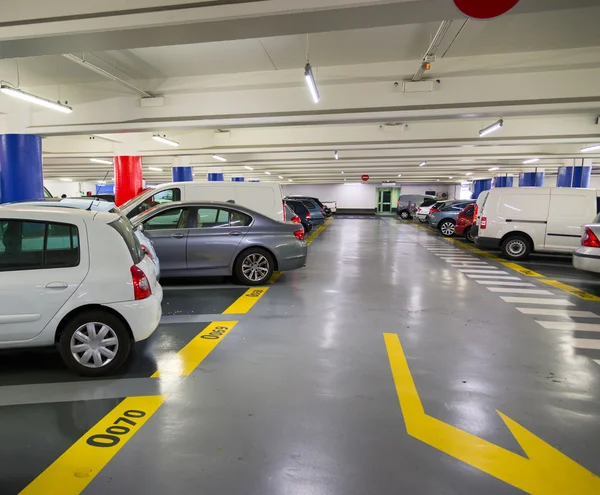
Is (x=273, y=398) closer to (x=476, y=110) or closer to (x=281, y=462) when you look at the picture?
(x=281, y=462)

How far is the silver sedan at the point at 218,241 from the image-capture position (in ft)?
21.9

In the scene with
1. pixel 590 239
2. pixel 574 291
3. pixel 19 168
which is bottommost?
pixel 574 291

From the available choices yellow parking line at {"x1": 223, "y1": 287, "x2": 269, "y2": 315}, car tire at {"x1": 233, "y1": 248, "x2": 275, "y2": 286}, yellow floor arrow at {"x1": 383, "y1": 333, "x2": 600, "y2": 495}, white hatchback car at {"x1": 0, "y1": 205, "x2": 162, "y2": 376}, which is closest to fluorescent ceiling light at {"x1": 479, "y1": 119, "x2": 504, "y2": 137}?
car tire at {"x1": 233, "y1": 248, "x2": 275, "y2": 286}

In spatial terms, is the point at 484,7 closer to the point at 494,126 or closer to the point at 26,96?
the point at 494,126

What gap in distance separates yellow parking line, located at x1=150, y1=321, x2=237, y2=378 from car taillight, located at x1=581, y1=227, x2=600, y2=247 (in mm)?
6074

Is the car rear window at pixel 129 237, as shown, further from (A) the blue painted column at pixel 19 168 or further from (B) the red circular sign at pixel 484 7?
(A) the blue painted column at pixel 19 168

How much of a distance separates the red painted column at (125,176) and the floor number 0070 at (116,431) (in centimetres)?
1518

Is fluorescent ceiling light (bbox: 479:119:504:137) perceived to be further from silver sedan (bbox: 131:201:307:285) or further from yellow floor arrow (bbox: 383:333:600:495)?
yellow floor arrow (bbox: 383:333:600:495)

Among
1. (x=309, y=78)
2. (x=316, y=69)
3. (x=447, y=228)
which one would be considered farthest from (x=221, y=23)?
(x=447, y=228)

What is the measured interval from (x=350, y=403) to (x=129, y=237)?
252 cm

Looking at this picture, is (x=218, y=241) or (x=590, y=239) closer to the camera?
(x=590, y=239)

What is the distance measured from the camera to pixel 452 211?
16.8 meters

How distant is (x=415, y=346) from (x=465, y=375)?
0.74 meters

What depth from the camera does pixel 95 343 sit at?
3.46m
